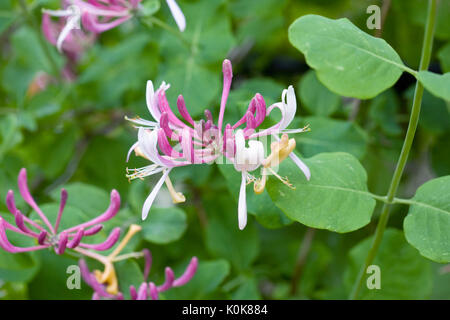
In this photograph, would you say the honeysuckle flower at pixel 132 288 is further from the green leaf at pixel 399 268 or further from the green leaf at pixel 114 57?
the green leaf at pixel 114 57

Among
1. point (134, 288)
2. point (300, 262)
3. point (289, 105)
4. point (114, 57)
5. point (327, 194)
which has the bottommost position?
point (300, 262)

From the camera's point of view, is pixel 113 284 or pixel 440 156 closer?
pixel 113 284

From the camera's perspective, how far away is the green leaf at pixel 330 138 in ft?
2.59

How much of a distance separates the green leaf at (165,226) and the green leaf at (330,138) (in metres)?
0.21

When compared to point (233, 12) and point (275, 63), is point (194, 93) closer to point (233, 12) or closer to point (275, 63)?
point (233, 12)

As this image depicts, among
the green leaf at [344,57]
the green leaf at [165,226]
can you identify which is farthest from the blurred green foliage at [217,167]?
the green leaf at [344,57]

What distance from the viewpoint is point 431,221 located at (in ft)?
1.93

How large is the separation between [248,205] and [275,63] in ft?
2.43

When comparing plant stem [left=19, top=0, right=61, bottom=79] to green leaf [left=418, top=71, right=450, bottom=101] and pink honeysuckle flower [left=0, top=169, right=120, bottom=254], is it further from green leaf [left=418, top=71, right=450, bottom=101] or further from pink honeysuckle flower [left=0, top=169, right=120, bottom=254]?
green leaf [left=418, top=71, right=450, bottom=101]

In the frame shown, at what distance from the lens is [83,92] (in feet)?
3.86

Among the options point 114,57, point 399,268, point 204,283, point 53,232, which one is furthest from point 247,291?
point 114,57

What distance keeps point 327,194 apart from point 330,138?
235 mm

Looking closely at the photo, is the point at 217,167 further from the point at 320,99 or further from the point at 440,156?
the point at 440,156
